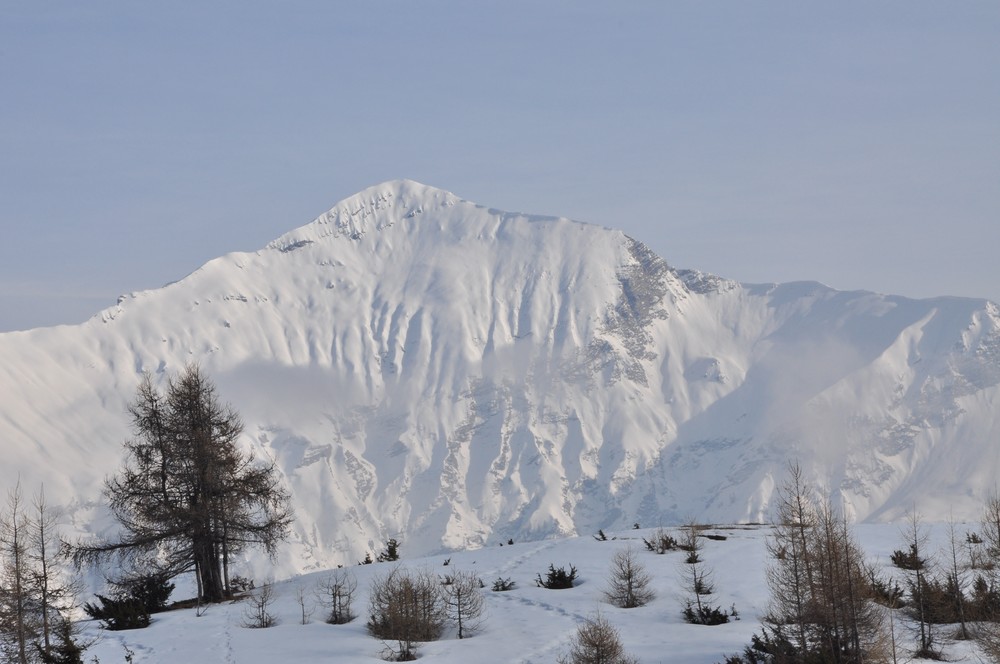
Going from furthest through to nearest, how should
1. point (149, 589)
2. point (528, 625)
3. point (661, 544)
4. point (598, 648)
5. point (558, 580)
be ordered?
point (661, 544)
point (149, 589)
point (558, 580)
point (528, 625)
point (598, 648)

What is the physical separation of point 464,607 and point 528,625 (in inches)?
80.8

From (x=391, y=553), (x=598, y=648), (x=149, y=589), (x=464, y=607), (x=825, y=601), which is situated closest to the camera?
(x=825, y=601)

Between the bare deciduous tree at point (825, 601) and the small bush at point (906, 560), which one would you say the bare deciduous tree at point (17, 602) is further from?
the small bush at point (906, 560)

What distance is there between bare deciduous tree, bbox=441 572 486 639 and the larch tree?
9420 mm

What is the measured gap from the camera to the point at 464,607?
38906 millimetres

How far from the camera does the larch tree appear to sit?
45.3m

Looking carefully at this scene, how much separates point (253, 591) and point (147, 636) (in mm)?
7757

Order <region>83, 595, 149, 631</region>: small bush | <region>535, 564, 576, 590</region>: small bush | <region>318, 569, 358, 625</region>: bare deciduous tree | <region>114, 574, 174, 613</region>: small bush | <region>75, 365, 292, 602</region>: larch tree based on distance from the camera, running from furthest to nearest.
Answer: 1. <region>75, 365, 292, 602</region>: larch tree
2. <region>114, 574, 174, 613</region>: small bush
3. <region>535, 564, 576, 590</region>: small bush
4. <region>83, 595, 149, 631</region>: small bush
5. <region>318, 569, 358, 625</region>: bare deciduous tree

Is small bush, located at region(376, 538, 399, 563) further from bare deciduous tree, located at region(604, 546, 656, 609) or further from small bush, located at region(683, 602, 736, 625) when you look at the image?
small bush, located at region(683, 602, 736, 625)

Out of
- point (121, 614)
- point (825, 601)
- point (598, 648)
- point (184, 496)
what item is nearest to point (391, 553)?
point (184, 496)

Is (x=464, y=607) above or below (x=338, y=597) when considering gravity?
below

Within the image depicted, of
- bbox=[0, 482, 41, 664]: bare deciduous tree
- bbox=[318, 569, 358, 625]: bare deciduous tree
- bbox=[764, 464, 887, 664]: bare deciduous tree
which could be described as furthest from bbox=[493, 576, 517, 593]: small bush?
bbox=[0, 482, 41, 664]: bare deciduous tree

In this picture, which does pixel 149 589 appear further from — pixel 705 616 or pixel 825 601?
pixel 825 601

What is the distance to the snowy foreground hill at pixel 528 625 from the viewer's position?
35.4 metres
